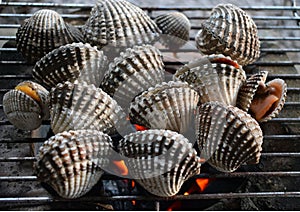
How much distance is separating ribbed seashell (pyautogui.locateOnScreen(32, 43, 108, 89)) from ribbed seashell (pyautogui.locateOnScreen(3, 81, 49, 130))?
0.14 feet

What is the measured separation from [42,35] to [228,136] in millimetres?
609

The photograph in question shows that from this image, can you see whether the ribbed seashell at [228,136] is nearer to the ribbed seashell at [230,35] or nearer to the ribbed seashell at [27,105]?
the ribbed seashell at [230,35]

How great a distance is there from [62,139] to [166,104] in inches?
9.4

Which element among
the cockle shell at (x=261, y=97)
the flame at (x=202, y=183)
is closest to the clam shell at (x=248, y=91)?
the cockle shell at (x=261, y=97)

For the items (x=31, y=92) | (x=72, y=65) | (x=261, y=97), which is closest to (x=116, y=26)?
(x=72, y=65)

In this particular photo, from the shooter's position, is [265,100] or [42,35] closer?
[265,100]

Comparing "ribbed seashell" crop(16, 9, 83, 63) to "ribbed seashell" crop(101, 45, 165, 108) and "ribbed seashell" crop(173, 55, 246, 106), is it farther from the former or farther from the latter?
"ribbed seashell" crop(173, 55, 246, 106)

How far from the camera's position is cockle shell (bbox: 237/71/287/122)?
1.05 meters

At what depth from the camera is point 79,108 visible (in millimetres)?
958

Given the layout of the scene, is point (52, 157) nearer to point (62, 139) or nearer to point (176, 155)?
point (62, 139)

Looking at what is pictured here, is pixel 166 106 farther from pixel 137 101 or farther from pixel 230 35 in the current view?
pixel 230 35

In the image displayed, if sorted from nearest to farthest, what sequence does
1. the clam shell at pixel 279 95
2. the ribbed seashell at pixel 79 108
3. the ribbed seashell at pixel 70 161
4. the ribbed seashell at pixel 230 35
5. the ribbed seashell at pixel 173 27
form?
the ribbed seashell at pixel 70 161 < the ribbed seashell at pixel 79 108 < the clam shell at pixel 279 95 < the ribbed seashell at pixel 230 35 < the ribbed seashell at pixel 173 27

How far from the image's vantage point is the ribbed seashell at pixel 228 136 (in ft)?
3.00

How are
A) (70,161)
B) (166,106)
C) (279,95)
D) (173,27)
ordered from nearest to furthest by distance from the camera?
1. (70,161)
2. (166,106)
3. (279,95)
4. (173,27)
